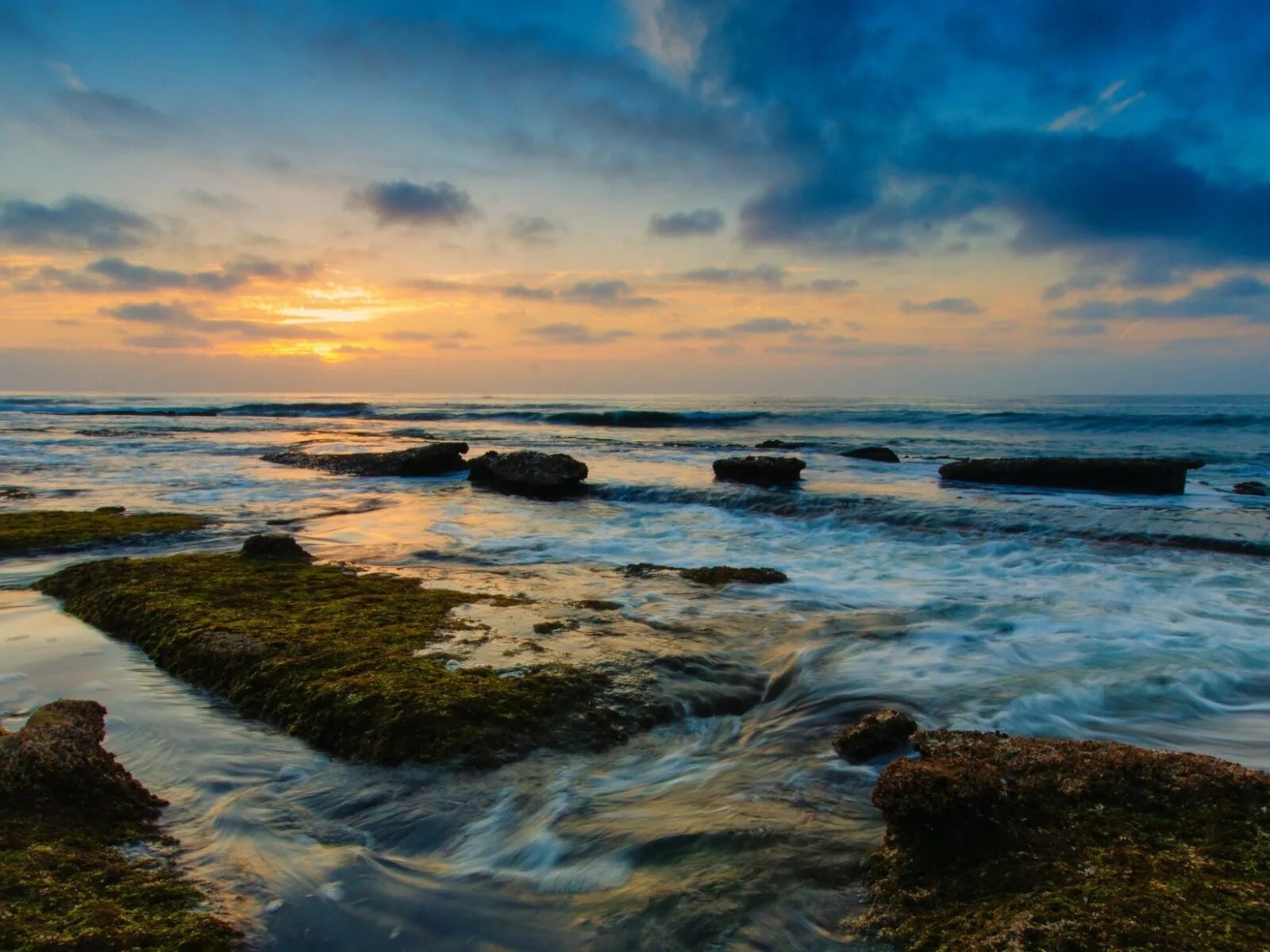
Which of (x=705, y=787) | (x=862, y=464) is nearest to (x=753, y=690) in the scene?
(x=705, y=787)

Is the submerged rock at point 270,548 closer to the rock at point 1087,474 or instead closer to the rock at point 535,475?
the rock at point 535,475

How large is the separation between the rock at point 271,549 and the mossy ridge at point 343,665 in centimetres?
76

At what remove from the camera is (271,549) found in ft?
24.2

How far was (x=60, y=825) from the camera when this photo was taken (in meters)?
2.52

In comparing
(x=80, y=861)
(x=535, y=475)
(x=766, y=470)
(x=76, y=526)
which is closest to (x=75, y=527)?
(x=76, y=526)

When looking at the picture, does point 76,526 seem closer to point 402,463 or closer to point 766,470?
point 402,463

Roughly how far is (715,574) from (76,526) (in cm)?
784

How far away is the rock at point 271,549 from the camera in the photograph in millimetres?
7336

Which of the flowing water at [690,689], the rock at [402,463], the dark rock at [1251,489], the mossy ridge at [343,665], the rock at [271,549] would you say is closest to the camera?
the flowing water at [690,689]

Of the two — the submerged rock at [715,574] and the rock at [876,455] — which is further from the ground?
the rock at [876,455]

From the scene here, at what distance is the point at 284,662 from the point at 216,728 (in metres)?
0.57

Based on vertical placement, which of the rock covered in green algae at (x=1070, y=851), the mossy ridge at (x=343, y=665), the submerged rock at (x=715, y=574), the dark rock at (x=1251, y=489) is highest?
the rock covered in green algae at (x=1070, y=851)

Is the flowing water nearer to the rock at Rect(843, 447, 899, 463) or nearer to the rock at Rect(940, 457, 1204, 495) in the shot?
the rock at Rect(940, 457, 1204, 495)

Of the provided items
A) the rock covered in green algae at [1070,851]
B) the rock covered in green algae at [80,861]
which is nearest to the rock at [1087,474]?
the rock covered in green algae at [1070,851]
